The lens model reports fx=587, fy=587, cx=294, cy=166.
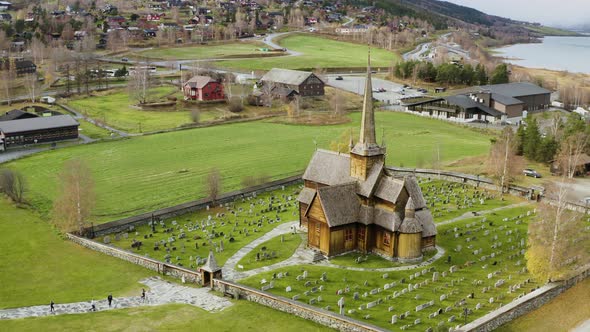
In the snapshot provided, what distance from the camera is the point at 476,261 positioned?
46.1 meters

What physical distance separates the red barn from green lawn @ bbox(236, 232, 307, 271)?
221ft

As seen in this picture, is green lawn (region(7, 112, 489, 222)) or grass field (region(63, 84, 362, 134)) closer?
green lawn (region(7, 112, 489, 222))

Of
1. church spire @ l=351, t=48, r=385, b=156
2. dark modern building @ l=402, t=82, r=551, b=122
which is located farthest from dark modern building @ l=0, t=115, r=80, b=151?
dark modern building @ l=402, t=82, r=551, b=122

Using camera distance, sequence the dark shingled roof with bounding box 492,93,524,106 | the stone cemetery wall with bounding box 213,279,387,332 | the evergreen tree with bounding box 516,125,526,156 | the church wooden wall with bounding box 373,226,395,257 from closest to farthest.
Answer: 1. the stone cemetery wall with bounding box 213,279,387,332
2. the church wooden wall with bounding box 373,226,395,257
3. the evergreen tree with bounding box 516,125,526,156
4. the dark shingled roof with bounding box 492,93,524,106

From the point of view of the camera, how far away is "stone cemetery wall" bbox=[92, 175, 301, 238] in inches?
2039

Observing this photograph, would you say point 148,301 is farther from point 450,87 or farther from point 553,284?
point 450,87

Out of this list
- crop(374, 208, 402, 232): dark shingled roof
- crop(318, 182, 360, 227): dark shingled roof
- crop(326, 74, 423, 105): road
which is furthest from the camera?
crop(326, 74, 423, 105): road

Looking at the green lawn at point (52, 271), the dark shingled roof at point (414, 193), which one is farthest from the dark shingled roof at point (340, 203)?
the green lawn at point (52, 271)

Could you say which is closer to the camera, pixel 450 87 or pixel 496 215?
pixel 496 215

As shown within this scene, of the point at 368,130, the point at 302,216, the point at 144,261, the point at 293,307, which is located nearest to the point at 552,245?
the point at 368,130

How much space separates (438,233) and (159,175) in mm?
34407

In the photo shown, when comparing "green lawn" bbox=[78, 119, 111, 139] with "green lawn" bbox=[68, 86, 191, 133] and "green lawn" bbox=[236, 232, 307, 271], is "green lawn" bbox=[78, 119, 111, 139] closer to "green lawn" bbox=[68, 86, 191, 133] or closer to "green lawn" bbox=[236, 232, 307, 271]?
"green lawn" bbox=[68, 86, 191, 133]

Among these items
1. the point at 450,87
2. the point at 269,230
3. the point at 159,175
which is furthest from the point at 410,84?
the point at 269,230

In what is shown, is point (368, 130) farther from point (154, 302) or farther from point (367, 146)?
point (154, 302)
